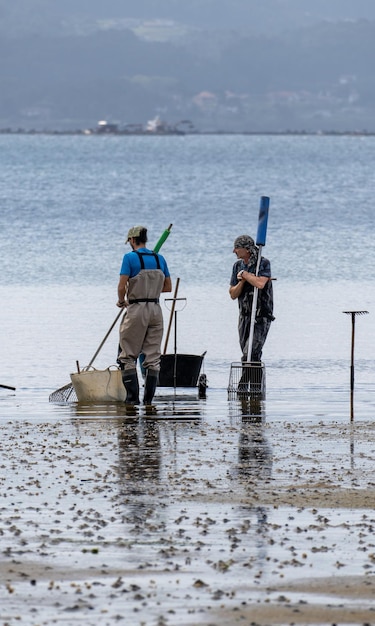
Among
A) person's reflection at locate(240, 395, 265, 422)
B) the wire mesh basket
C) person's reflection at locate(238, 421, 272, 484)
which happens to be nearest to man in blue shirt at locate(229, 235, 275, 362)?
the wire mesh basket

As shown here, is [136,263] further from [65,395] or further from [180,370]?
[180,370]

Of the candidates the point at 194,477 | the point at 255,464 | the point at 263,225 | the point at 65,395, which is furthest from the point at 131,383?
the point at 194,477

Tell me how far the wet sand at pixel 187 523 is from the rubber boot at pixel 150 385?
120 cm

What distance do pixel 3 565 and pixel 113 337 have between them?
1344 centimetres

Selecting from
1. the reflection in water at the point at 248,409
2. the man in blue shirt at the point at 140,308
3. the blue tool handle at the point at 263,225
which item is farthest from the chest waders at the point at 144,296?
the blue tool handle at the point at 263,225

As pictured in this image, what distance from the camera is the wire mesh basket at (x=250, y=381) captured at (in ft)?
47.4

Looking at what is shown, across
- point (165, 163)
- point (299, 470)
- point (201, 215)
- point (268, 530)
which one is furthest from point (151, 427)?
Result: point (165, 163)

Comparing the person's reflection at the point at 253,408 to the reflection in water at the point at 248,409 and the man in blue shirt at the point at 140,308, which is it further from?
the man in blue shirt at the point at 140,308

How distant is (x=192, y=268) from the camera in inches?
1277

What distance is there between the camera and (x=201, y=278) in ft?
99.0

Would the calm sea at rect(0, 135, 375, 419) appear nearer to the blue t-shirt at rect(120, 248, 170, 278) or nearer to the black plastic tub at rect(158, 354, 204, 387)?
the black plastic tub at rect(158, 354, 204, 387)

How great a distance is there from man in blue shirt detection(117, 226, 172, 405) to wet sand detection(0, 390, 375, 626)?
1183 millimetres

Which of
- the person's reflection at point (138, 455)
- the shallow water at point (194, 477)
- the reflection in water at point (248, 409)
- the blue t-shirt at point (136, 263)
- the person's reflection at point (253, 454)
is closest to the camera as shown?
the shallow water at point (194, 477)

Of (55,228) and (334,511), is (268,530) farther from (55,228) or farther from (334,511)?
(55,228)
